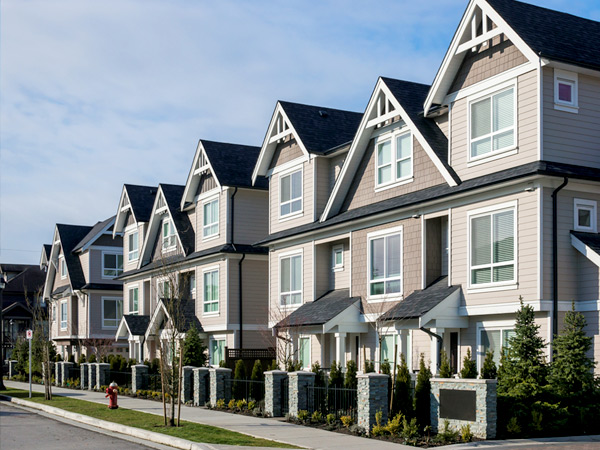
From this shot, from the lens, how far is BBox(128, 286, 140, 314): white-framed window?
164ft

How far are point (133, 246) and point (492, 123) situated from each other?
108 feet

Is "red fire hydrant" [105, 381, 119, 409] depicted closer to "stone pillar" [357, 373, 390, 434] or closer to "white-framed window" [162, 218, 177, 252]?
"stone pillar" [357, 373, 390, 434]

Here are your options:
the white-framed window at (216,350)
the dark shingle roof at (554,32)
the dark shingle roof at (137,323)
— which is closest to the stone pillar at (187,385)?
the white-framed window at (216,350)

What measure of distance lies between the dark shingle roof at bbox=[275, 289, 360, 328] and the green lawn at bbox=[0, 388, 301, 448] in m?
6.94

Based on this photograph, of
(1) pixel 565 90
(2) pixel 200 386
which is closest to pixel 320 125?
(2) pixel 200 386

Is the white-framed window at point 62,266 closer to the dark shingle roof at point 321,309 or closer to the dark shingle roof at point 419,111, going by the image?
the dark shingle roof at point 321,309

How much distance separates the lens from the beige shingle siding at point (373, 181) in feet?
84.9

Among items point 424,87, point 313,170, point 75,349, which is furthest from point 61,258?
point 424,87

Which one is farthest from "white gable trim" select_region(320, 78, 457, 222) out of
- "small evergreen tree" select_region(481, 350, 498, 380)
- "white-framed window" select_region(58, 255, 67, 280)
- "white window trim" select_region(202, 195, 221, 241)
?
"white-framed window" select_region(58, 255, 67, 280)

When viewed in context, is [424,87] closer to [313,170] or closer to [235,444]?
[313,170]

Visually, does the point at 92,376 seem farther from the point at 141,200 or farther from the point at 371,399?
the point at 371,399

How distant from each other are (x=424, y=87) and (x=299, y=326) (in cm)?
962

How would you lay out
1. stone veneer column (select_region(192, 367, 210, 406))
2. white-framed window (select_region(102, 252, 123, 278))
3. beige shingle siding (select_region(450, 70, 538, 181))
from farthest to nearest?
white-framed window (select_region(102, 252, 123, 278))
stone veneer column (select_region(192, 367, 210, 406))
beige shingle siding (select_region(450, 70, 538, 181))

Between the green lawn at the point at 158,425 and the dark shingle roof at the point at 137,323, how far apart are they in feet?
51.2
